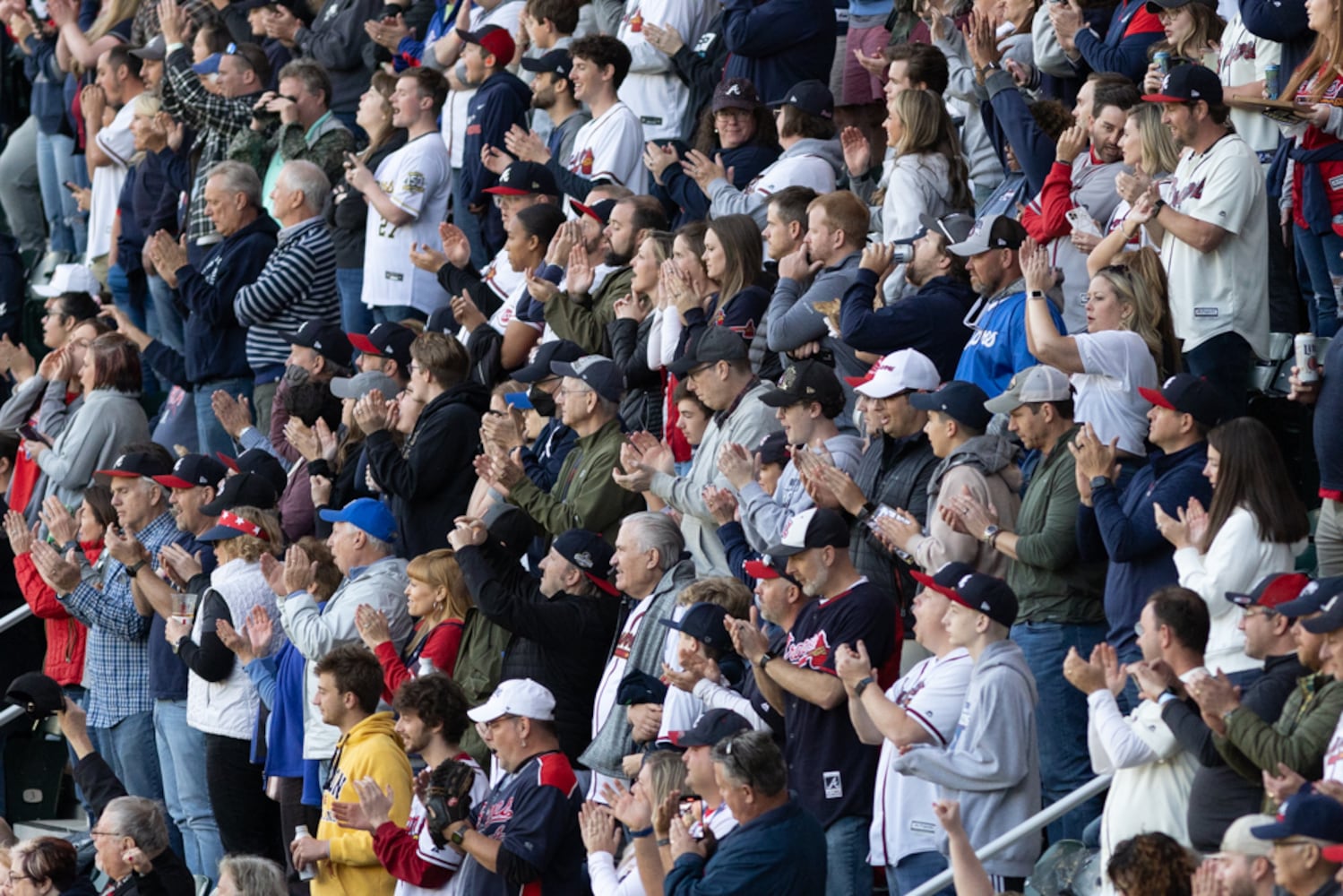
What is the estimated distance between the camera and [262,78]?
1264 cm

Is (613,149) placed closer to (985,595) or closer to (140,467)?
(140,467)

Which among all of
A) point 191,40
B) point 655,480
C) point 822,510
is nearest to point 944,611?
point 822,510

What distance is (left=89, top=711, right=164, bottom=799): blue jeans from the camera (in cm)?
964

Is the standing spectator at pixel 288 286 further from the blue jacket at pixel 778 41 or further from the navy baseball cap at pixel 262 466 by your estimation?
the blue jacket at pixel 778 41

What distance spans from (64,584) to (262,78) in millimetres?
4001

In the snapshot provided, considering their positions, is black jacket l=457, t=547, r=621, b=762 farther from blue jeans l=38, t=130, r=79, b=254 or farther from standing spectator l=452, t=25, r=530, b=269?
blue jeans l=38, t=130, r=79, b=254

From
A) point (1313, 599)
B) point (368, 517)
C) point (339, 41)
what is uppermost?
point (1313, 599)

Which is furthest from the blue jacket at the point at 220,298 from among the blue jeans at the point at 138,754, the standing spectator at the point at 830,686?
the standing spectator at the point at 830,686

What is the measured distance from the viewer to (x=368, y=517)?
866 centimetres

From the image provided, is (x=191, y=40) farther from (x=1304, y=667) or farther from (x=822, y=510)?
(x=1304, y=667)

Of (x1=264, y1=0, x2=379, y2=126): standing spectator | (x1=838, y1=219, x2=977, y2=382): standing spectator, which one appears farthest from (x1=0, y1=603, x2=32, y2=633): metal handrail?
(x1=838, y1=219, x2=977, y2=382): standing spectator

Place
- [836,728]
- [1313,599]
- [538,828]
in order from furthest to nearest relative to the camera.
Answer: [538,828] → [836,728] → [1313,599]

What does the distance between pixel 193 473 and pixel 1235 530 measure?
4.94 metres

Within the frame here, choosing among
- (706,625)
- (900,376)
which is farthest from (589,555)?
(900,376)
